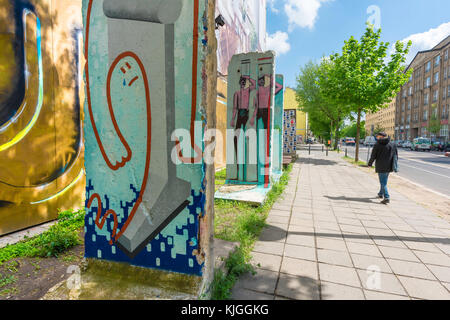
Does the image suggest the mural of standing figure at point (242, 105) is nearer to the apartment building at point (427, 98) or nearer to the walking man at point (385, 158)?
the walking man at point (385, 158)

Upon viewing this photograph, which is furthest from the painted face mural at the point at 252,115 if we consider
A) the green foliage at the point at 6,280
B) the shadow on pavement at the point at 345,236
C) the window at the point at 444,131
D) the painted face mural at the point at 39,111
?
the window at the point at 444,131

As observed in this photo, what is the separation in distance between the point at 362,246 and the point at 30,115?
5.31 meters

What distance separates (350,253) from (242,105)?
4.32 metres

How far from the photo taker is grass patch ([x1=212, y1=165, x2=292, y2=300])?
2344mm

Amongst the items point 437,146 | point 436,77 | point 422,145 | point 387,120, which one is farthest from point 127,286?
point 387,120

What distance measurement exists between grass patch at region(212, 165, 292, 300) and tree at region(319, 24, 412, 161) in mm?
9795

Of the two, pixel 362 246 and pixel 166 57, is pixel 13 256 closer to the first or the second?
pixel 166 57

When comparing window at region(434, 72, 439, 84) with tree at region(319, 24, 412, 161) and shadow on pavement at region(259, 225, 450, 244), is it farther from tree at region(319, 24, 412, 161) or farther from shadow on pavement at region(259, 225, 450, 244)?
shadow on pavement at region(259, 225, 450, 244)

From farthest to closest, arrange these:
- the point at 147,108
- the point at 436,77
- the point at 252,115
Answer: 1. the point at 436,77
2. the point at 252,115
3. the point at 147,108

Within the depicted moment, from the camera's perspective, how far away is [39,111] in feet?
12.9

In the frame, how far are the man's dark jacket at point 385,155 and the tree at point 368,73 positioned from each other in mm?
8199

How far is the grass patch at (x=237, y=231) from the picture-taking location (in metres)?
2.34

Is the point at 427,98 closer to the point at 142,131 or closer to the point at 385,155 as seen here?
the point at 385,155

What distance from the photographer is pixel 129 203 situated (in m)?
2.24
